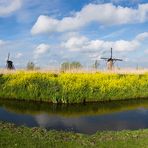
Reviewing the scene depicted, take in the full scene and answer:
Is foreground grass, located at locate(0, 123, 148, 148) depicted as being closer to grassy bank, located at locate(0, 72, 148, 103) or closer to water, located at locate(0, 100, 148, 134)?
water, located at locate(0, 100, 148, 134)

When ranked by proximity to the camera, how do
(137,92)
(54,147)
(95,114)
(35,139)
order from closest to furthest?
(54,147) → (35,139) → (95,114) → (137,92)

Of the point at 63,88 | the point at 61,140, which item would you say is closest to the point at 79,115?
the point at 63,88

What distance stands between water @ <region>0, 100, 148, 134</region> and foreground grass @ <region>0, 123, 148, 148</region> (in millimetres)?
3823

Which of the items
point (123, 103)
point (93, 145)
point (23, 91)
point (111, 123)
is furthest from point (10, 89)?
point (93, 145)

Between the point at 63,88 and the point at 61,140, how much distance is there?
1292 cm

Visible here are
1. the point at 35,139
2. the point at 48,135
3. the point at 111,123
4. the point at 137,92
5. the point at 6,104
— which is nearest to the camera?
the point at 35,139

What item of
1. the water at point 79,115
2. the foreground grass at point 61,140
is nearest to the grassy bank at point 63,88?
the water at point 79,115

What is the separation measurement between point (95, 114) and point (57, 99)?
3.85 metres

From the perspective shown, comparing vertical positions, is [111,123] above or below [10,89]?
below

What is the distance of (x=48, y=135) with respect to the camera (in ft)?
39.8

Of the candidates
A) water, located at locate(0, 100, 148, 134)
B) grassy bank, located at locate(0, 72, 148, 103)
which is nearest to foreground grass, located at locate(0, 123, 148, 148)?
water, located at locate(0, 100, 148, 134)

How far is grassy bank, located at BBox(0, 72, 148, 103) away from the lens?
79.5 feet

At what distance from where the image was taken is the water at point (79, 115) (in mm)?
17391

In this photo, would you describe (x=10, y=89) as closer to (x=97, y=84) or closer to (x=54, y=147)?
(x=97, y=84)
